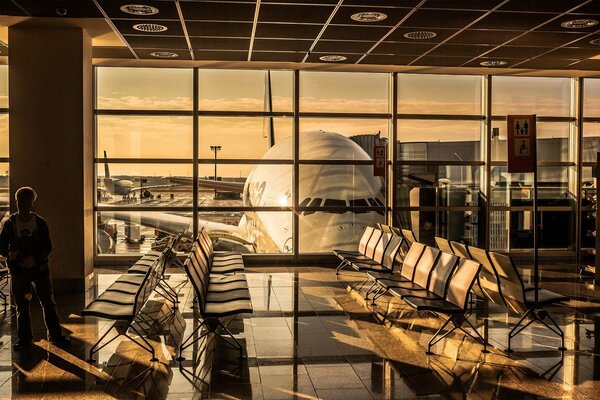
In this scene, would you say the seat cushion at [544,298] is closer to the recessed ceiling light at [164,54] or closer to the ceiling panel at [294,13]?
the ceiling panel at [294,13]

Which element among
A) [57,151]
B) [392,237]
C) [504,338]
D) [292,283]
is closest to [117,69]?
[57,151]

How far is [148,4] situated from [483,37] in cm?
498

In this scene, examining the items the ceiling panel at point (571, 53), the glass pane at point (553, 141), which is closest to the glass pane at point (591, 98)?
the glass pane at point (553, 141)

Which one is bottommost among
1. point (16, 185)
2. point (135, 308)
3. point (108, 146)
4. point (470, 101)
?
point (135, 308)

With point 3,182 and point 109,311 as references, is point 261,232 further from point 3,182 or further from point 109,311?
point 109,311

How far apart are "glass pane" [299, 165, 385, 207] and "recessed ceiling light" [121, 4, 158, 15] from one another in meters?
5.67

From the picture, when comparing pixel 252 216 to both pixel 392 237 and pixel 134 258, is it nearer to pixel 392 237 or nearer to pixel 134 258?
pixel 134 258

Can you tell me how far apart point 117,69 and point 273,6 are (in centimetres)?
601

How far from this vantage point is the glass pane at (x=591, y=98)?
45.8 ft

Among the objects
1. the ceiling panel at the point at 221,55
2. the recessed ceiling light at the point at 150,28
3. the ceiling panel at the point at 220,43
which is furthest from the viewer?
the ceiling panel at the point at 221,55

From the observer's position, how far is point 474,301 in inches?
352

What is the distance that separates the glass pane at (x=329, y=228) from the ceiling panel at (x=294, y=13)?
17.5 ft

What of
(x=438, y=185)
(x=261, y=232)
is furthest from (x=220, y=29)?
(x=438, y=185)

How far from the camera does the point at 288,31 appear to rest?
9359 mm
